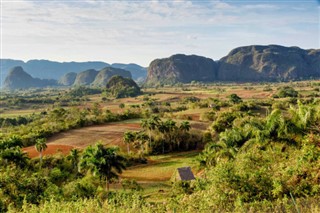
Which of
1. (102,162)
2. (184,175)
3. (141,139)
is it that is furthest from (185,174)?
(141,139)

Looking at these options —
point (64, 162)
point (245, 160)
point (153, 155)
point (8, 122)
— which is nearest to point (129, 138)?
point (153, 155)

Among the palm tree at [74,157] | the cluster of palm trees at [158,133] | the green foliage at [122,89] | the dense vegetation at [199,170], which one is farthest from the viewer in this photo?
the green foliage at [122,89]

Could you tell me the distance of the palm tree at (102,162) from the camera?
977 inches

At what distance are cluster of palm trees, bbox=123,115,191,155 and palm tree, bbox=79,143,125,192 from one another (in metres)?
14.1

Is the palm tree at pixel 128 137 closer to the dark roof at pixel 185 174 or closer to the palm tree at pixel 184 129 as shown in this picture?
the palm tree at pixel 184 129

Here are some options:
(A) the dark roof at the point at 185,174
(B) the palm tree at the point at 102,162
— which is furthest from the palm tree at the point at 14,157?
(A) the dark roof at the point at 185,174

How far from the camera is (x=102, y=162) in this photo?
2472cm

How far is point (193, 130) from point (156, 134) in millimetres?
5053

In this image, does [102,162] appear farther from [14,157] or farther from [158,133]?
[158,133]

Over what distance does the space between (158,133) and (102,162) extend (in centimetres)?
1759

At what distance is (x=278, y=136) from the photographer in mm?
23047

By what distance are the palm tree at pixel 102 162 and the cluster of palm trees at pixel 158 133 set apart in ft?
46.1

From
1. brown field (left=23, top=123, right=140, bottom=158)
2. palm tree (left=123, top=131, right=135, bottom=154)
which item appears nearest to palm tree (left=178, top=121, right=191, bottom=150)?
palm tree (left=123, top=131, right=135, bottom=154)

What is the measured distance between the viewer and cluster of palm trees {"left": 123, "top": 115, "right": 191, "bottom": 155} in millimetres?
40875
